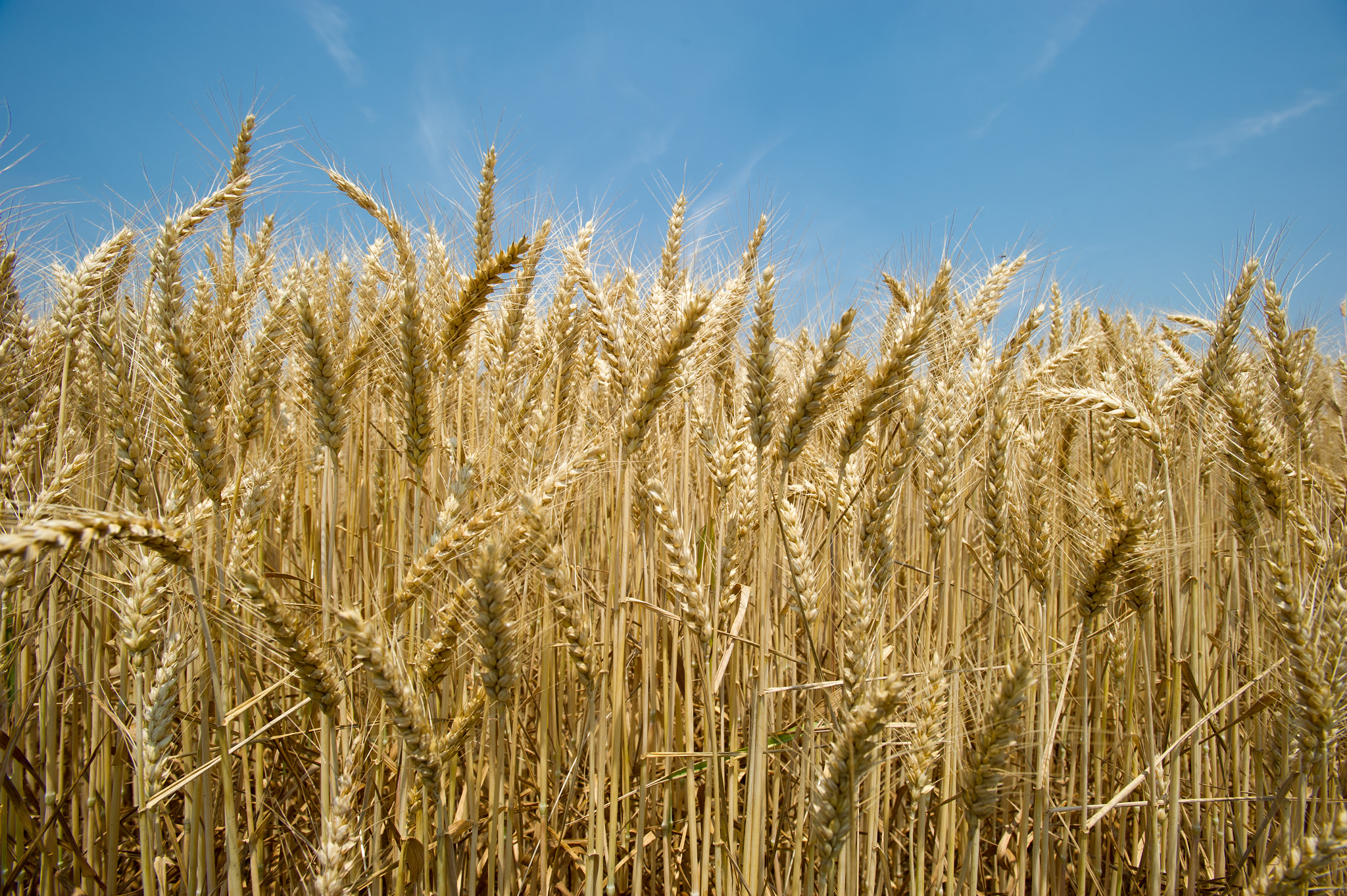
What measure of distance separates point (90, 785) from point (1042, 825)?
2120 millimetres

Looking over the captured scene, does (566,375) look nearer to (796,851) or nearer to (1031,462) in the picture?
(1031,462)

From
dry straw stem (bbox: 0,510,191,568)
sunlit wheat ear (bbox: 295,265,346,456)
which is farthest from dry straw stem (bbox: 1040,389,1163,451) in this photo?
dry straw stem (bbox: 0,510,191,568)

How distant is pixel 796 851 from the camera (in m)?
1.37

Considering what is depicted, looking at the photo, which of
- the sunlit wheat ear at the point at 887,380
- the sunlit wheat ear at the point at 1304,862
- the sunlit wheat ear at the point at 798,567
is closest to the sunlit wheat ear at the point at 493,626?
the sunlit wheat ear at the point at 798,567

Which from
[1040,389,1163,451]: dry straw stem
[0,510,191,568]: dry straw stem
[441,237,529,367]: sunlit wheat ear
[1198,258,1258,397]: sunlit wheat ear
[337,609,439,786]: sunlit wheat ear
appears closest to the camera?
[0,510,191,568]: dry straw stem

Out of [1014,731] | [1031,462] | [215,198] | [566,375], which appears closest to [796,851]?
[1014,731]

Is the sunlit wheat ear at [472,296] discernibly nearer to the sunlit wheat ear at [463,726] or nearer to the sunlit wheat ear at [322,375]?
the sunlit wheat ear at [322,375]

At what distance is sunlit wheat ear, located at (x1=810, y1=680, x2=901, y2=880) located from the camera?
1.05 meters

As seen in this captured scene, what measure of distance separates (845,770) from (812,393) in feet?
2.32

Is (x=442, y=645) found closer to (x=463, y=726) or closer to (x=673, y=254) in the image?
(x=463, y=726)

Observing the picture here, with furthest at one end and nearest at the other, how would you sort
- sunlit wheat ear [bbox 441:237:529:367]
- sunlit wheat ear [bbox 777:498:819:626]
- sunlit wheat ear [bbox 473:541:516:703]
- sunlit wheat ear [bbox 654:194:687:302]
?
sunlit wheat ear [bbox 654:194:687:302], sunlit wheat ear [bbox 441:237:529:367], sunlit wheat ear [bbox 777:498:819:626], sunlit wheat ear [bbox 473:541:516:703]

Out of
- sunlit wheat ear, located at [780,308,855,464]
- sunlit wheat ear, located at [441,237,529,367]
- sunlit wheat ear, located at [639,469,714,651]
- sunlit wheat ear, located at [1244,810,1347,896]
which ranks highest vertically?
sunlit wheat ear, located at [441,237,529,367]

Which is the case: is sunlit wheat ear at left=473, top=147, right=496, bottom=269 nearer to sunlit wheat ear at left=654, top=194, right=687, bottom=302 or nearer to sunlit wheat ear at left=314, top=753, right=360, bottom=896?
sunlit wheat ear at left=654, top=194, right=687, bottom=302

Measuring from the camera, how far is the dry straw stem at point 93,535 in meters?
0.71
